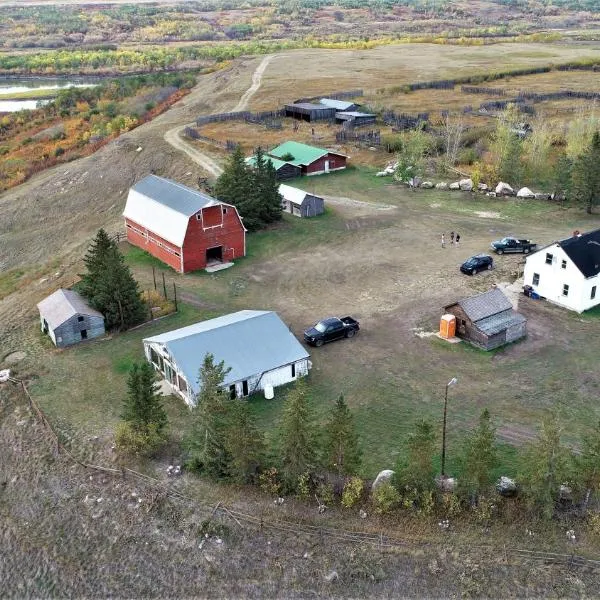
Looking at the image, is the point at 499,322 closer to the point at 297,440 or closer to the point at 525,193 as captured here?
the point at 297,440

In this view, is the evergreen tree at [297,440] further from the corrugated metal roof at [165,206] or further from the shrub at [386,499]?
the corrugated metal roof at [165,206]

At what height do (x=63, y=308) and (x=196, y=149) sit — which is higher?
(x=63, y=308)

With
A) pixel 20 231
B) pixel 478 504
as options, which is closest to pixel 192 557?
pixel 478 504

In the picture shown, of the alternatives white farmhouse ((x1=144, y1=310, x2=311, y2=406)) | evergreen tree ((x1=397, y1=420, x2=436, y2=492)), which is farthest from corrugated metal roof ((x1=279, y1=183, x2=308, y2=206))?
evergreen tree ((x1=397, y1=420, x2=436, y2=492))

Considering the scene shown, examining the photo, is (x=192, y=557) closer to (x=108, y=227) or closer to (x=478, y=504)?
(x=478, y=504)

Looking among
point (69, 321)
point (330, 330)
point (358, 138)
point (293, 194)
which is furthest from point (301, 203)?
point (358, 138)

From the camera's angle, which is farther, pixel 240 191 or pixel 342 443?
pixel 240 191
